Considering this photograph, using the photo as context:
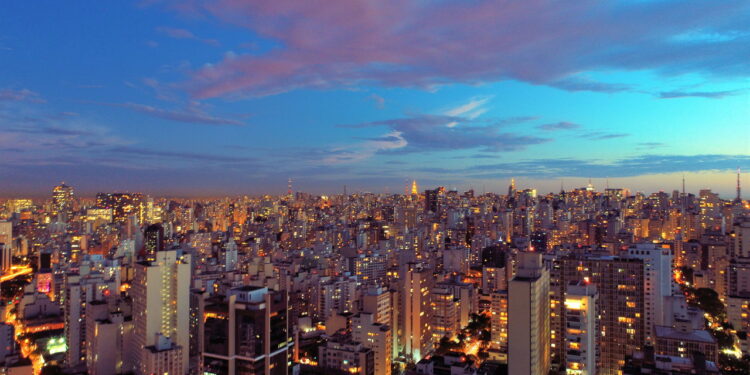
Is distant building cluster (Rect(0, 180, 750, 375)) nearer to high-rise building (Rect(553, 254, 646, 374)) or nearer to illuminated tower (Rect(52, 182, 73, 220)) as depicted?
high-rise building (Rect(553, 254, 646, 374))

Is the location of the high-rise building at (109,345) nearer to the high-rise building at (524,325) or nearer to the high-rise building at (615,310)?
the high-rise building at (524,325)

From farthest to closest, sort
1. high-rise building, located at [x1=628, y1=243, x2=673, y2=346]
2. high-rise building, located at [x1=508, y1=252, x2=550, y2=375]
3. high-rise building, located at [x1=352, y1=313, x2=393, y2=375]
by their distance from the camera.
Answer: high-rise building, located at [x1=352, y1=313, x2=393, y2=375] → high-rise building, located at [x1=628, y1=243, x2=673, y2=346] → high-rise building, located at [x1=508, y1=252, x2=550, y2=375]

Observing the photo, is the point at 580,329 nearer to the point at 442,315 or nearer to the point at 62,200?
the point at 442,315

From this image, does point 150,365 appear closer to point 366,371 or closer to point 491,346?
point 366,371

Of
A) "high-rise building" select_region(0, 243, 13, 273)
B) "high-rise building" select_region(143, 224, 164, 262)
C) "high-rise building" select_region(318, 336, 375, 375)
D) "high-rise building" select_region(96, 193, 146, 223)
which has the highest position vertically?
"high-rise building" select_region(96, 193, 146, 223)

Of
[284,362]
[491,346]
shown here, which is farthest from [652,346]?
[284,362]

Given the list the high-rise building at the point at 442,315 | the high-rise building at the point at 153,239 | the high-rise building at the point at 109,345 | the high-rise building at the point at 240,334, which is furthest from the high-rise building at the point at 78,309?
the high-rise building at the point at 153,239

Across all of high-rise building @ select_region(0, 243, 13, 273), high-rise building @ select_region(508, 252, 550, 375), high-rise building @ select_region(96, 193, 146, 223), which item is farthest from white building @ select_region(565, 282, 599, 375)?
high-rise building @ select_region(96, 193, 146, 223)
